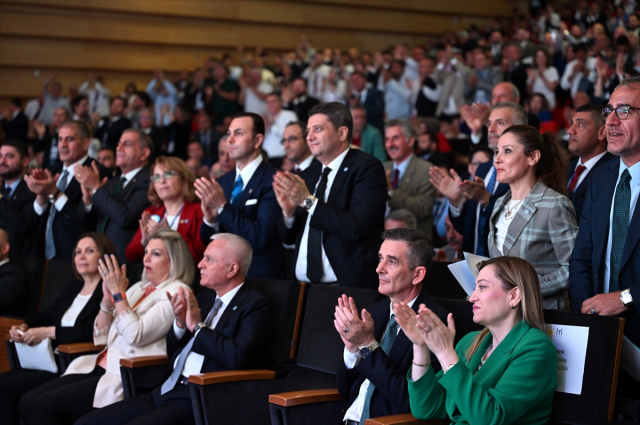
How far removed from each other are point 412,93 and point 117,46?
5660 mm

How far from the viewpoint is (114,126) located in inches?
354

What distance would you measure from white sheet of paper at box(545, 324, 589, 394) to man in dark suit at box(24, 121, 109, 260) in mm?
3397

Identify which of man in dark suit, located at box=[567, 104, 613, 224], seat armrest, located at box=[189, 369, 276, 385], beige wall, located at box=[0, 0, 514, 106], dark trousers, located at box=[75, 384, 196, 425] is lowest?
dark trousers, located at box=[75, 384, 196, 425]

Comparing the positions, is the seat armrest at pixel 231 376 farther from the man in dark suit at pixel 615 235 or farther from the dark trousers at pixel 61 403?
the man in dark suit at pixel 615 235

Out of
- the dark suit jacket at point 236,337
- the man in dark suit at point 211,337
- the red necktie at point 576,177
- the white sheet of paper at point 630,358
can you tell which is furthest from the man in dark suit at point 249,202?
the white sheet of paper at point 630,358

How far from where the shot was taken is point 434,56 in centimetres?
1071

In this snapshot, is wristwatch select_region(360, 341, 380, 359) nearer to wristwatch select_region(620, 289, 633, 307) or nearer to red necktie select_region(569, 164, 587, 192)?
wristwatch select_region(620, 289, 633, 307)

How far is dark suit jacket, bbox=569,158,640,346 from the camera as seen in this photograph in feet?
7.66

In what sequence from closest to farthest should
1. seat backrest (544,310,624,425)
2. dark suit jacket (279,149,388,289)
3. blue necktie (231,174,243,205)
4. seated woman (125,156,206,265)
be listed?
seat backrest (544,310,624,425) < dark suit jacket (279,149,388,289) < blue necktie (231,174,243,205) < seated woman (125,156,206,265)

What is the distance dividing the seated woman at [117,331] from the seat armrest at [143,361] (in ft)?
0.38

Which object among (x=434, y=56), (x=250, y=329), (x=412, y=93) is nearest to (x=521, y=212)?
(x=250, y=329)

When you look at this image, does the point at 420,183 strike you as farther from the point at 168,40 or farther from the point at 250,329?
the point at 168,40

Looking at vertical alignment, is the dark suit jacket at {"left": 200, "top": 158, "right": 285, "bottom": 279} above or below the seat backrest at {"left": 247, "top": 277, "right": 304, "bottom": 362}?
above

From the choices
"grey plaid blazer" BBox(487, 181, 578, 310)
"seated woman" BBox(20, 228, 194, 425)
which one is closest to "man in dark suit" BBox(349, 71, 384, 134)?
"seated woman" BBox(20, 228, 194, 425)
